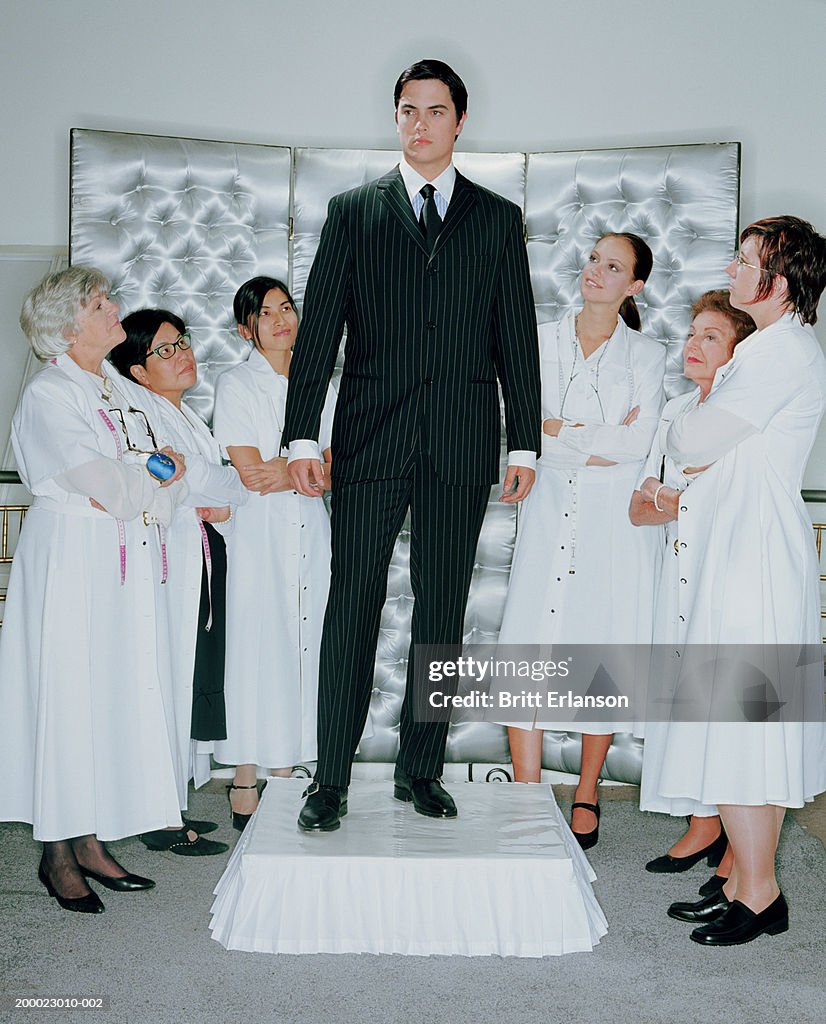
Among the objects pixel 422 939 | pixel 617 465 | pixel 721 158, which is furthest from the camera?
pixel 721 158

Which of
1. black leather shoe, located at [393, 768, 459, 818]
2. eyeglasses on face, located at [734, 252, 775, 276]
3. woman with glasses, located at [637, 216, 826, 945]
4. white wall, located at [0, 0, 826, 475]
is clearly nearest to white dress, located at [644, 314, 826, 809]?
woman with glasses, located at [637, 216, 826, 945]

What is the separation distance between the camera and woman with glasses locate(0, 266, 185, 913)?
2746mm

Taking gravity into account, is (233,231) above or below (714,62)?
below

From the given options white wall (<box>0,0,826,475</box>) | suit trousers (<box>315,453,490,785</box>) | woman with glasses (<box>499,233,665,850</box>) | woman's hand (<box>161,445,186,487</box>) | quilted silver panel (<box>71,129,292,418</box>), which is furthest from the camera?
white wall (<box>0,0,826,475</box>)

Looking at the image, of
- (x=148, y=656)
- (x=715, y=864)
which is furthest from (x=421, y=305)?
(x=715, y=864)

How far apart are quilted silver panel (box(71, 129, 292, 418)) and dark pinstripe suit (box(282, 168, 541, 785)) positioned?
35.5 inches

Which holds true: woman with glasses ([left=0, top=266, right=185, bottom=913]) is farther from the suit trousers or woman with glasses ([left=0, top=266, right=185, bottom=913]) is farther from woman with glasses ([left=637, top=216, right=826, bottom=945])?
woman with glasses ([left=637, top=216, right=826, bottom=945])

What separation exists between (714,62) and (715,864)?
9.73 ft

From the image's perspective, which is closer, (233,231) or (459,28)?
(233,231)

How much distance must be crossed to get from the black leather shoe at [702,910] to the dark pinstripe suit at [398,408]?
2.29 ft

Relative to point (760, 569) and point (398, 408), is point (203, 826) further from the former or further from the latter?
point (760, 569)

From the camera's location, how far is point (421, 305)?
2838 millimetres

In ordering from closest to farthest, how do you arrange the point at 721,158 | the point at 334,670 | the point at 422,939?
Answer: the point at 422,939 < the point at 334,670 < the point at 721,158

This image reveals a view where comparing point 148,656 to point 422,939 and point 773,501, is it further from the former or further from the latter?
point 773,501
